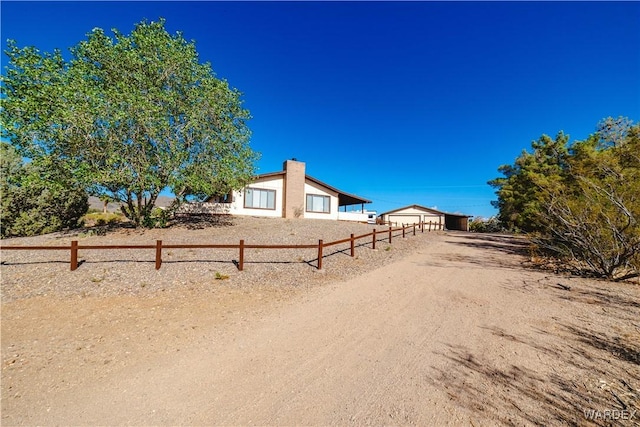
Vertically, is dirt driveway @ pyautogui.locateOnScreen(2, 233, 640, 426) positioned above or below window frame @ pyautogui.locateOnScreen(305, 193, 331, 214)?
below

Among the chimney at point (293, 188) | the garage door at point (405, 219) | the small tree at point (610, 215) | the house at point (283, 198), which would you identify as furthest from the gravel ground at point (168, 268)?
the garage door at point (405, 219)

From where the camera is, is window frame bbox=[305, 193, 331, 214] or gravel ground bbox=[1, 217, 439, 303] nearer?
gravel ground bbox=[1, 217, 439, 303]

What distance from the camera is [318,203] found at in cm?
2555

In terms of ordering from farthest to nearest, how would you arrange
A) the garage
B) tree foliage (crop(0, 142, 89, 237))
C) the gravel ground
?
the garage < tree foliage (crop(0, 142, 89, 237)) < the gravel ground

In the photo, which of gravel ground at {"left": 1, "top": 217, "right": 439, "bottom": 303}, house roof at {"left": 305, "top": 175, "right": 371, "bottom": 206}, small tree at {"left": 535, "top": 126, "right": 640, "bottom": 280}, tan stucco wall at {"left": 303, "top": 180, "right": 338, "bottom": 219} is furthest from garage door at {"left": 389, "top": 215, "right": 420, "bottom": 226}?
small tree at {"left": 535, "top": 126, "right": 640, "bottom": 280}

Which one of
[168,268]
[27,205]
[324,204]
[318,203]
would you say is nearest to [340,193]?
[324,204]

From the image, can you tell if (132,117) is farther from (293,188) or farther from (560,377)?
(560,377)

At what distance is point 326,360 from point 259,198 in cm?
2031

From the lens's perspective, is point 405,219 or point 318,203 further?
point 405,219

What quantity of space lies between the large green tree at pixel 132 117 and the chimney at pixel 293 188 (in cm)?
691

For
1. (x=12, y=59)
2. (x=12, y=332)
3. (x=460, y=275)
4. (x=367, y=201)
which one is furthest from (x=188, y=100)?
(x=367, y=201)

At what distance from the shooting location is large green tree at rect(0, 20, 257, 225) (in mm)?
11703

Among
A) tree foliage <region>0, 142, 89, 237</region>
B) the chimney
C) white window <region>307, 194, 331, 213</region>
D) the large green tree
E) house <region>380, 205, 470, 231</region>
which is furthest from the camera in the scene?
house <region>380, 205, 470, 231</region>

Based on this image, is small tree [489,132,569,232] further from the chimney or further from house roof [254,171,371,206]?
the chimney
